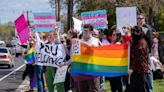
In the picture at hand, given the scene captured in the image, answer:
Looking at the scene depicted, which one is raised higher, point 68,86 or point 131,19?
point 131,19

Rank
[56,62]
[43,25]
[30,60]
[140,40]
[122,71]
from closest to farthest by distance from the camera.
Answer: [140,40] < [122,71] < [56,62] < [30,60] < [43,25]

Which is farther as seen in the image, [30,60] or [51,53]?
[30,60]

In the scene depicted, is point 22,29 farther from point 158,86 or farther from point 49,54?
point 158,86

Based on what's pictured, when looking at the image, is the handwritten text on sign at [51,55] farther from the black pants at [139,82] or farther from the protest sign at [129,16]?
the black pants at [139,82]

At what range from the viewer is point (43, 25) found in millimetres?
16094

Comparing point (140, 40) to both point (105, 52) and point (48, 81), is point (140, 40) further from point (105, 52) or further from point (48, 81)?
point (48, 81)

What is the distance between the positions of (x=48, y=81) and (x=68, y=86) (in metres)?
1.95

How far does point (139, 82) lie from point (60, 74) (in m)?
2.49

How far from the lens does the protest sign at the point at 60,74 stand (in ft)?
35.6

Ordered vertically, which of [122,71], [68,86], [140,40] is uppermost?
[140,40]

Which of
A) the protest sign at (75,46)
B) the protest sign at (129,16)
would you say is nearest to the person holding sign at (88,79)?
the protest sign at (75,46)

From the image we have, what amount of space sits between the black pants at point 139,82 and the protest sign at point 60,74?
2.25m

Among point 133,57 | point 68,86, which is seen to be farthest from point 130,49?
point 68,86

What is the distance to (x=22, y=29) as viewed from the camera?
1396 centimetres
